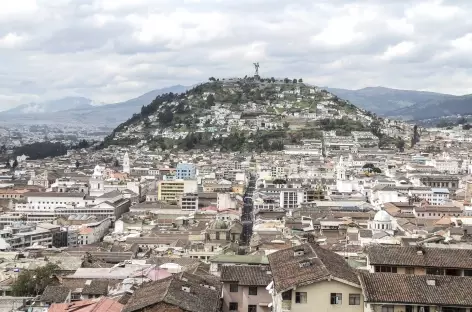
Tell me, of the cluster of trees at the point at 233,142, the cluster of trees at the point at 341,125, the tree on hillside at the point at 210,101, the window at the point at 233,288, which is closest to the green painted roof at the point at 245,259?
the window at the point at 233,288

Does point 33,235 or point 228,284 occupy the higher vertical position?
Result: point 228,284

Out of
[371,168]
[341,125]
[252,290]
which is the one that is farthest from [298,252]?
[341,125]

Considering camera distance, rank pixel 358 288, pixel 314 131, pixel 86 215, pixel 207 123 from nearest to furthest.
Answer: pixel 358 288, pixel 86 215, pixel 314 131, pixel 207 123

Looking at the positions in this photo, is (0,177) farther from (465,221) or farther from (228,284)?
(228,284)

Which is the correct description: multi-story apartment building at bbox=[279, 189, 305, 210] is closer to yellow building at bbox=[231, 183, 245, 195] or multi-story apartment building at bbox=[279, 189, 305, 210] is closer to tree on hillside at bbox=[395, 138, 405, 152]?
yellow building at bbox=[231, 183, 245, 195]

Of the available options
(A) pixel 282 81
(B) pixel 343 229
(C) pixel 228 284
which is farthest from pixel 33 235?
(A) pixel 282 81

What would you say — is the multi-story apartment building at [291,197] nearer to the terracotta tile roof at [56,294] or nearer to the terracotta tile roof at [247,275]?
the terracotta tile roof at [56,294]
